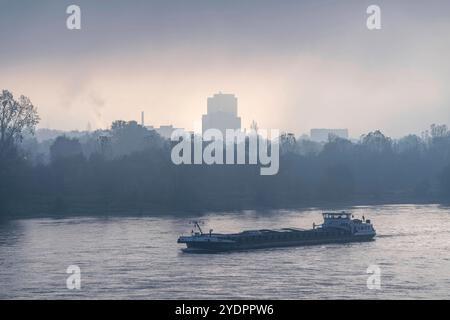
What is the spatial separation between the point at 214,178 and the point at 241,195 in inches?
215

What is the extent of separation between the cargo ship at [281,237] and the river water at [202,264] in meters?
Answer: 1.27

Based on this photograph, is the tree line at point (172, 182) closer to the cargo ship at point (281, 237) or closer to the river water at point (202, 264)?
the river water at point (202, 264)

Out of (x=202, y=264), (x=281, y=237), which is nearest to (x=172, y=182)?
(x=281, y=237)

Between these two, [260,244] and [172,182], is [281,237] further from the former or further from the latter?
[172,182]

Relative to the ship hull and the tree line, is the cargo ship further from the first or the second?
the tree line

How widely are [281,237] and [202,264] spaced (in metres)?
13.1

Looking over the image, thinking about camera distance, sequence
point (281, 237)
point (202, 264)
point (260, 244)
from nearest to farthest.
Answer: point (202, 264)
point (260, 244)
point (281, 237)

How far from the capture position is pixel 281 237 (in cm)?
6259

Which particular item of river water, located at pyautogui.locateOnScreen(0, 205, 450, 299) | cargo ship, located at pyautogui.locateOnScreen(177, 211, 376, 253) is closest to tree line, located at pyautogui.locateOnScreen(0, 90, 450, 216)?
river water, located at pyautogui.locateOnScreen(0, 205, 450, 299)

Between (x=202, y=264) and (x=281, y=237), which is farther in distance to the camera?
(x=281, y=237)

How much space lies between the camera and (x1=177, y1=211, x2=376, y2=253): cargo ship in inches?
2301

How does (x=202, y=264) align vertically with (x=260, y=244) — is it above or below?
below

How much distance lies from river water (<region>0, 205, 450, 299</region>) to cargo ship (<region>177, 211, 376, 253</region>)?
1266 mm
